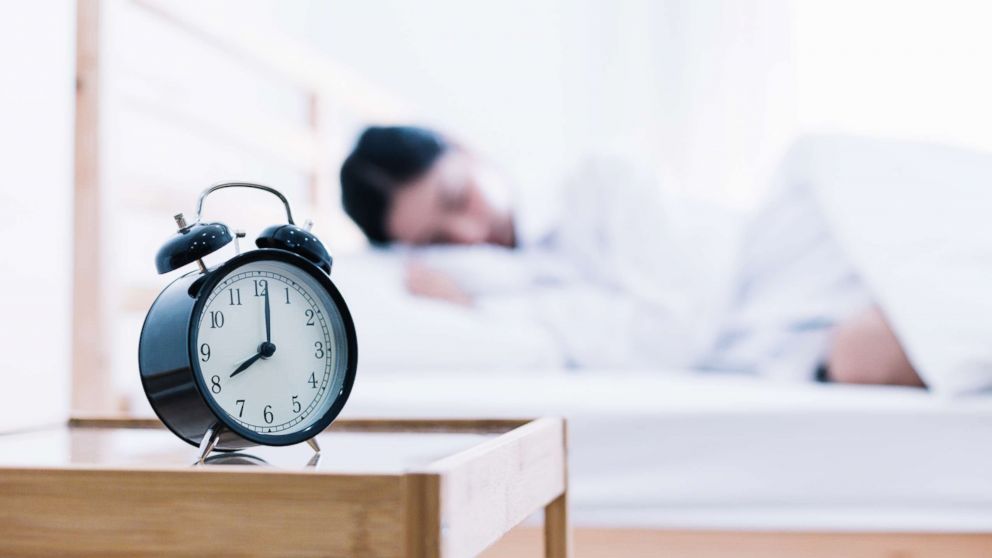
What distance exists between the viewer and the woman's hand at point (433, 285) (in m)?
1.73

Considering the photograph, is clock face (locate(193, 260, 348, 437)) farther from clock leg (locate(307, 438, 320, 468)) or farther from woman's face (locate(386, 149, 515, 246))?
woman's face (locate(386, 149, 515, 246))

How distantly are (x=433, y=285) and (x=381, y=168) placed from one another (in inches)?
15.4

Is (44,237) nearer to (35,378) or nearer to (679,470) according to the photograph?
(35,378)

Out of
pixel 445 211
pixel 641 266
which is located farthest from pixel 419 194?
pixel 641 266

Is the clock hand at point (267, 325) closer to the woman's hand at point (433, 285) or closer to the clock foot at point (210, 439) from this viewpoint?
the clock foot at point (210, 439)

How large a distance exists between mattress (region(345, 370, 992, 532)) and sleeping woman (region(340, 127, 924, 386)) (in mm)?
212

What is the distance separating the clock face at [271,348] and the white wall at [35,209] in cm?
54

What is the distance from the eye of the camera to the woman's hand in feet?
5.67

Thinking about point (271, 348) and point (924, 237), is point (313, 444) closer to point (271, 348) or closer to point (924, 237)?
point (271, 348)

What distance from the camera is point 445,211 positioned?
6.50 feet

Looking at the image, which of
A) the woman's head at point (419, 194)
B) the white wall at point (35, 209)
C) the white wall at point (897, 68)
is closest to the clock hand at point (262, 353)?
the white wall at point (35, 209)

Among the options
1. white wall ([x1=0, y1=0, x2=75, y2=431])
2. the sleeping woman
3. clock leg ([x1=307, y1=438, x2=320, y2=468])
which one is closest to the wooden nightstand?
clock leg ([x1=307, y1=438, x2=320, y2=468])

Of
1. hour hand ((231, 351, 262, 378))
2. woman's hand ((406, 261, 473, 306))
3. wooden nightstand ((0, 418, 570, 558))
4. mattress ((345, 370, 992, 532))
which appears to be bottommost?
mattress ((345, 370, 992, 532))

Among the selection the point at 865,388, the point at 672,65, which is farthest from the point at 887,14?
the point at 865,388
